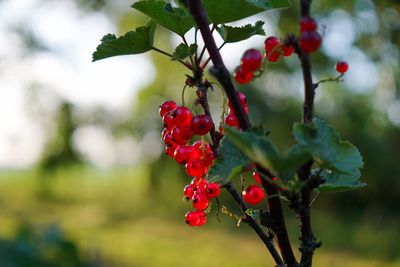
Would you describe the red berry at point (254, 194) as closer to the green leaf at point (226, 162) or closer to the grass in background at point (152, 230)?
the green leaf at point (226, 162)

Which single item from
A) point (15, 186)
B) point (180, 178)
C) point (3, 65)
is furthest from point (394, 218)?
point (15, 186)

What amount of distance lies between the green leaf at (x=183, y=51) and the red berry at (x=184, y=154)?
0.37 feet

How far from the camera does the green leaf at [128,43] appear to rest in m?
0.59

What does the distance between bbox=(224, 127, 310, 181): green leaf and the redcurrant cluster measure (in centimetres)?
11

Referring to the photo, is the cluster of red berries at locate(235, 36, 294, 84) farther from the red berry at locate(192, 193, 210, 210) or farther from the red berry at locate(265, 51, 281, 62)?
the red berry at locate(192, 193, 210, 210)

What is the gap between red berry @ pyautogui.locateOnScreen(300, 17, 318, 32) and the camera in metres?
0.40

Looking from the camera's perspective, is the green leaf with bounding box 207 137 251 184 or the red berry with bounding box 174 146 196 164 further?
the red berry with bounding box 174 146 196 164

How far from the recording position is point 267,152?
0.42m

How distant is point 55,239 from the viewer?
4172mm

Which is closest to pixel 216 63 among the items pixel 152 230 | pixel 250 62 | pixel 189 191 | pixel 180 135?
pixel 250 62

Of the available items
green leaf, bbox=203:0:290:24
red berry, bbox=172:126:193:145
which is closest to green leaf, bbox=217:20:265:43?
green leaf, bbox=203:0:290:24

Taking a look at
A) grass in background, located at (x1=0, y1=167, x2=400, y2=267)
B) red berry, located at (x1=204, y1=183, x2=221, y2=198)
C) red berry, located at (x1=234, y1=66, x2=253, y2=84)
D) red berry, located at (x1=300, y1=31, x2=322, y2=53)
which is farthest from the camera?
grass in background, located at (x1=0, y1=167, x2=400, y2=267)

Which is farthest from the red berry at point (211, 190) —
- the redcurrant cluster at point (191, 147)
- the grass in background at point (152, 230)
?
the grass in background at point (152, 230)

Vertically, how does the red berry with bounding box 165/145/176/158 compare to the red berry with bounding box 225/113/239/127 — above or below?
below
